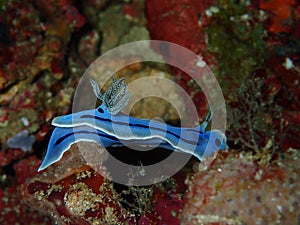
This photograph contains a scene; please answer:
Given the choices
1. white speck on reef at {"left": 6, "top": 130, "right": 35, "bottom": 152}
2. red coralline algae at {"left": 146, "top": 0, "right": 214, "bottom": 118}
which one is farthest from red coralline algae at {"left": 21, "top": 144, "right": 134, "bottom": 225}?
red coralline algae at {"left": 146, "top": 0, "right": 214, "bottom": 118}

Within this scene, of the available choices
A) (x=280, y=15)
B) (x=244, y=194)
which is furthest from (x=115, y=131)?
(x=280, y=15)

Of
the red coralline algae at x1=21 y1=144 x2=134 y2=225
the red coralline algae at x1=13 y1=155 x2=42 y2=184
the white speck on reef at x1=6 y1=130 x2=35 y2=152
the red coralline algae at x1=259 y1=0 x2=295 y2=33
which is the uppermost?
the red coralline algae at x1=259 y1=0 x2=295 y2=33

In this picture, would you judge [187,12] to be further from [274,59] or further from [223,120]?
[223,120]

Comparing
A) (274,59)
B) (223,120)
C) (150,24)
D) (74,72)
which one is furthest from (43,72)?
(274,59)

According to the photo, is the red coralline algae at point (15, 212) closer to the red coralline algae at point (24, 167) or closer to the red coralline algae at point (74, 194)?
the red coralline algae at point (24, 167)

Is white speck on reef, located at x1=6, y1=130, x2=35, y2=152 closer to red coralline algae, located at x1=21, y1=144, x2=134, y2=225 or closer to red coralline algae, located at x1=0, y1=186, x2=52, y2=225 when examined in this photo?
red coralline algae, located at x1=0, y1=186, x2=52, y2=225

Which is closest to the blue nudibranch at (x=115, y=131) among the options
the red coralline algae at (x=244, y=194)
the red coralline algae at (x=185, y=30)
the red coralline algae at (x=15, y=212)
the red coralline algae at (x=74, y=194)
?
the red coralline algae at (x=74, y=194)
